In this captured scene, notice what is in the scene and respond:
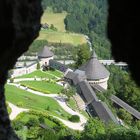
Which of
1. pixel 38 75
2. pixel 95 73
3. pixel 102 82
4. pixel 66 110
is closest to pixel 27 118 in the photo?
pixel 66 110

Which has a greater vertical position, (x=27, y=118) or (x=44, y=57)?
(x=27, y=118)

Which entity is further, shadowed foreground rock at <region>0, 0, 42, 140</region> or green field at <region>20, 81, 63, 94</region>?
green field at <region>20, 81, 63, 94</region>

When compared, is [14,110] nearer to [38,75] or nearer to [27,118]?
[27,118]

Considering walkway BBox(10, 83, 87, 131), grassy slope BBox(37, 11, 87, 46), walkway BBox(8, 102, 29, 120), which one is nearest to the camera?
walkway BBox(8, 102, 29, 120)

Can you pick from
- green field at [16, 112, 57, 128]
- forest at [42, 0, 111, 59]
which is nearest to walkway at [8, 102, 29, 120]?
green field at [16, 112, 57, 128]

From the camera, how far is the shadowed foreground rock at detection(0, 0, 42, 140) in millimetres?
9526

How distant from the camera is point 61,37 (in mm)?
135500

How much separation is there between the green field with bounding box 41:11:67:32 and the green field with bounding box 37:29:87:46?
12980 mm

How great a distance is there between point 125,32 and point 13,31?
2.43 metres

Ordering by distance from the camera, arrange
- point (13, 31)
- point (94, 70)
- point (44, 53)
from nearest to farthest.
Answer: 1. point (13, 31)
2. point (94, 70)
3. point (44, 53)

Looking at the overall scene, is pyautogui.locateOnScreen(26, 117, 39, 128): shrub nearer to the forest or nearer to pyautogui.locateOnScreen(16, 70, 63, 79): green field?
pyautogui.locateOnScreen(16, 70, 63, 79): green field

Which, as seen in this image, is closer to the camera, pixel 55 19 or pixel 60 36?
pixel 60 36

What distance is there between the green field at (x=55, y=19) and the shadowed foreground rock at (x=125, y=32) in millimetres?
143235

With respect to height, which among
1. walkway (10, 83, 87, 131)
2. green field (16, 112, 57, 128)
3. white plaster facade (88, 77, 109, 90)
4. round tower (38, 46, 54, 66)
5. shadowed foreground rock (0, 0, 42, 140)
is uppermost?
shadowed foreground rock (0, 0, 42, 140)
